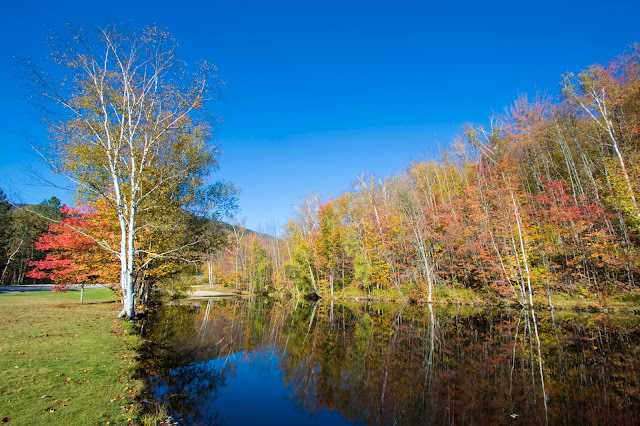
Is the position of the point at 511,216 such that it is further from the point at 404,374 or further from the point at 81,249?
the point at 81,249

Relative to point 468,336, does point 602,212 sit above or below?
above

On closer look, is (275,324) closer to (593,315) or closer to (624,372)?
(624,372)

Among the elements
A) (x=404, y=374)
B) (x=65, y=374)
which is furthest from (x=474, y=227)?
(x=65, y=374)

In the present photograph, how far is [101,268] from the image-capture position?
18.7 metres

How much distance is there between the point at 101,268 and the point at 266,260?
3504cm

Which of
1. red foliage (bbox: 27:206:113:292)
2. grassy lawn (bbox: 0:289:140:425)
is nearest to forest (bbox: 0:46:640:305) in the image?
red foliage (bbox: 27:206:113:292)

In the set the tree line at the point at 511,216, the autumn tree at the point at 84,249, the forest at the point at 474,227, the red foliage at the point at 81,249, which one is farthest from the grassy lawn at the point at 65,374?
the tree line at the point at 511,216

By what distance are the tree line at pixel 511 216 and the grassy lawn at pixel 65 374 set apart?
23.3 meters

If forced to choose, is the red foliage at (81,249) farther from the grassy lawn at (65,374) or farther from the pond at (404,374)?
the grassy lawn at (65,374)

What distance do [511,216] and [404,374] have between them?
19420mm

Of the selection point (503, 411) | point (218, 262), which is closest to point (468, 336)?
point (503, 411)

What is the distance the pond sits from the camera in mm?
6914

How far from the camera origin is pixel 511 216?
2384 centimetres

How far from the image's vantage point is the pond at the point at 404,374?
272 inches
